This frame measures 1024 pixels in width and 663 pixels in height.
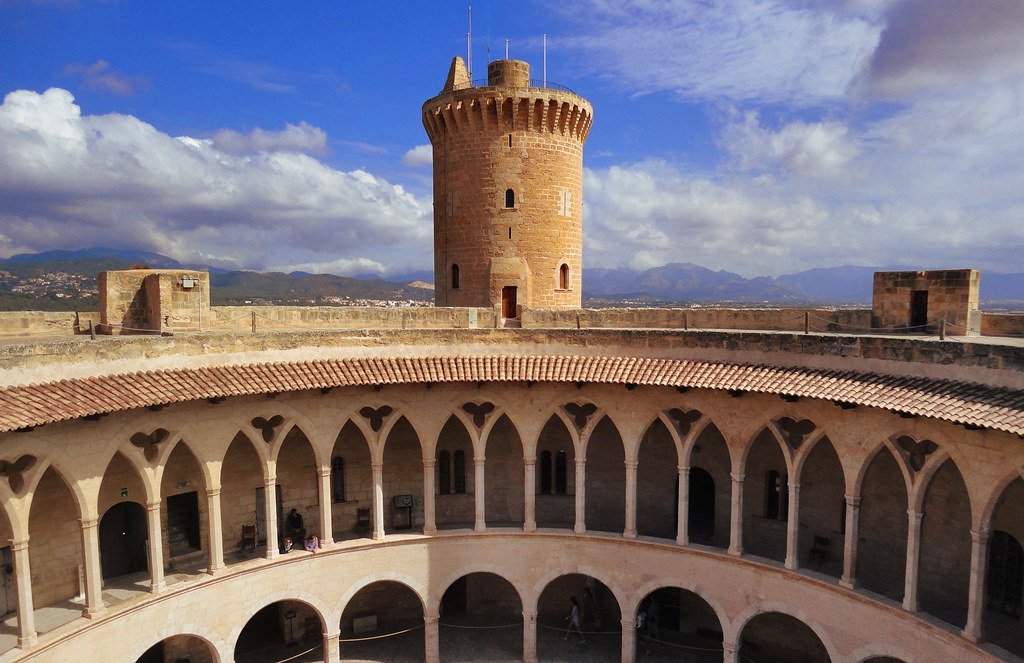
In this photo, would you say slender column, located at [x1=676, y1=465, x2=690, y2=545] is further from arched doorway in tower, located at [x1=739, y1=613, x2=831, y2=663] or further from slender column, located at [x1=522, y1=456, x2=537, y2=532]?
slender column, located at [x1=522, y1=456, x2=537, y2=532]

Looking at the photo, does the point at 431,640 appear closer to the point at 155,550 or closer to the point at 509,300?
the point at 155,550

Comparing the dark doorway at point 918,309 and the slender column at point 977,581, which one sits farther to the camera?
the dark doorway at point 918,309

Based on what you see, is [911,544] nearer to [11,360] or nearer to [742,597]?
[742,597]

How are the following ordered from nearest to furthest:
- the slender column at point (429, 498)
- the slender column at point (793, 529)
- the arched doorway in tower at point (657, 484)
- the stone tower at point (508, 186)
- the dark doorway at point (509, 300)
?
the slender column at point (793, 529), the slender column at point (429, 498), the arched doorway in tower at point (657, 484), the stone tower at point (508, 186), the dark doorway at point (509, 300)

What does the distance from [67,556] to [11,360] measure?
5.88 metres

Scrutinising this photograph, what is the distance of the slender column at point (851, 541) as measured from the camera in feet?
53.7

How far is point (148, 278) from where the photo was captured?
805 inches

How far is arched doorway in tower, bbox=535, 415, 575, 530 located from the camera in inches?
911

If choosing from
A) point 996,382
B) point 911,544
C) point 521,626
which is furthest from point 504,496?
point 996,382

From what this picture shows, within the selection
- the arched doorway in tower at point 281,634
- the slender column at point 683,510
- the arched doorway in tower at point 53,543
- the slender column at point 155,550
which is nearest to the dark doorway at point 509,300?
the slender column at point 683,510

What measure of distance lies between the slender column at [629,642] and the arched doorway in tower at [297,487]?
33.1 feet

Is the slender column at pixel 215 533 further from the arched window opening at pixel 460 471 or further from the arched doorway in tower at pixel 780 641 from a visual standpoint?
Result: the arched doorway in tower at pixel 780 641

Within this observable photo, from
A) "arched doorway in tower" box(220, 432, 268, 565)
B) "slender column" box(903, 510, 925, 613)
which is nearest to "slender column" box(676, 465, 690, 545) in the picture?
"slender column" box(903, 510, 925, 613)

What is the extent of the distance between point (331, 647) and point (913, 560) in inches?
630
